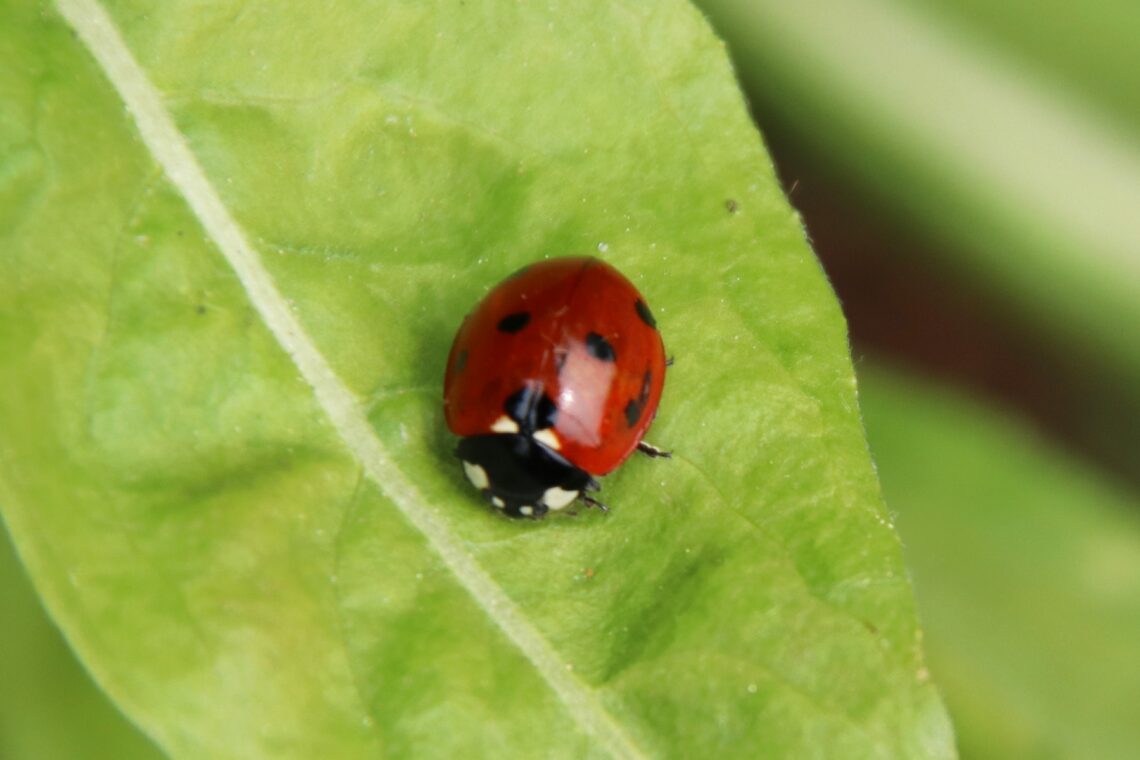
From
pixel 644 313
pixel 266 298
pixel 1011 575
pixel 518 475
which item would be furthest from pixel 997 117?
pixel 266 298

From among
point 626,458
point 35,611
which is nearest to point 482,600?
point 626,458

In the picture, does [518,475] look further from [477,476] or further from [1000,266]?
[1000,266]

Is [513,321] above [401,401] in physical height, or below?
above

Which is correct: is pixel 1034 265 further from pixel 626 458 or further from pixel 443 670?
pixel 443 670

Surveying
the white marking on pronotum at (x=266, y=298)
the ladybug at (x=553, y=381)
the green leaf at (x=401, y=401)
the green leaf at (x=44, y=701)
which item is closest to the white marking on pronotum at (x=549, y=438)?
the ladybug at (x=553, y=381)

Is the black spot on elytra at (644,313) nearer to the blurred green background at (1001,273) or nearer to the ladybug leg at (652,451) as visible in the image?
the ladybug leg at (652,451)

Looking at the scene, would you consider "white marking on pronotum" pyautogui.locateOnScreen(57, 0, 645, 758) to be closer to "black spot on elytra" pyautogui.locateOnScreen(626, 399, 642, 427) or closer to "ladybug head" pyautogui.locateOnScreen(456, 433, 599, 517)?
"ladybug head" pyautogui.locateOnScreen(456, 433, 599, 517)
